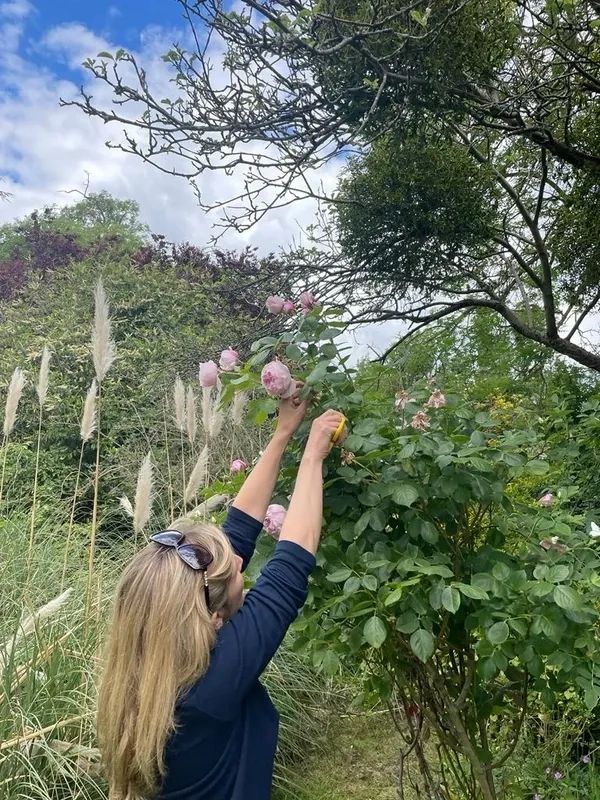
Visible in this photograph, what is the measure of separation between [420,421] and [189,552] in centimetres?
61

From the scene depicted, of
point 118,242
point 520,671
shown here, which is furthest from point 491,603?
point 118,242

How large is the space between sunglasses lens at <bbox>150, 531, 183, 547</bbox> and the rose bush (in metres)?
0.34

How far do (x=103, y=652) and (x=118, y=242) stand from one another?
1132cm

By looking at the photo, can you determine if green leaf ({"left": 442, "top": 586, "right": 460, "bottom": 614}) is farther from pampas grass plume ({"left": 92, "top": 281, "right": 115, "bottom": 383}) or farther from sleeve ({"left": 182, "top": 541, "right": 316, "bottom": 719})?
pampas grass plume ({"left": 92, "top": 281, "right": 115, "bottom": 383})

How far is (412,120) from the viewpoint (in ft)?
11.0

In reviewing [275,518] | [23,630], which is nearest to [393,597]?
[275,518]

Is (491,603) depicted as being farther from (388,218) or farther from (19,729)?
(388,218)

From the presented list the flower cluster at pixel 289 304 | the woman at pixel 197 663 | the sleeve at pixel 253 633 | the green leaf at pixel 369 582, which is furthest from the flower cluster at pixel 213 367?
the green leaf at pixel 369 582

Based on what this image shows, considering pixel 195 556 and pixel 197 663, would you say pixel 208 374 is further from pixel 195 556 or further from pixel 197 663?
pixel 197 663

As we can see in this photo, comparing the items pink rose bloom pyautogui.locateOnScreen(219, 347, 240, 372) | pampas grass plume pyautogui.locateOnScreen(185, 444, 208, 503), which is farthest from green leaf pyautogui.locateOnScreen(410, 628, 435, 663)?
pampas grass plume pyautogui.locateOnScreen(185, 444, 208, 503)

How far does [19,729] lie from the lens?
246cm

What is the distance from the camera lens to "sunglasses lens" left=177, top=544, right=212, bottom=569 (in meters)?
1.37

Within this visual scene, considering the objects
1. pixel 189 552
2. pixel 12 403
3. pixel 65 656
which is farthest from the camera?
pixel 12 403

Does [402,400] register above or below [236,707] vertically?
above
